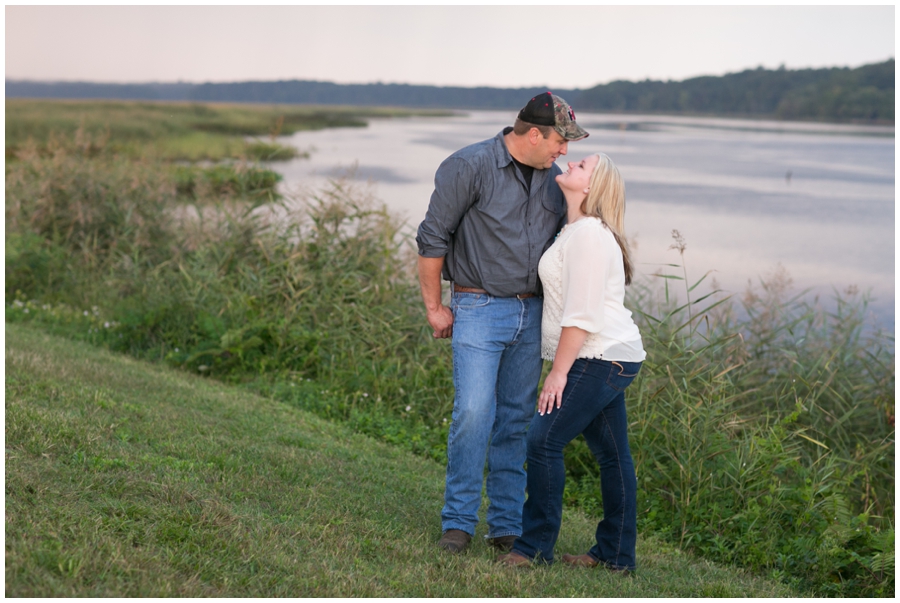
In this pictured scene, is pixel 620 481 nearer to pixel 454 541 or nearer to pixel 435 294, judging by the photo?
pixel 454 541

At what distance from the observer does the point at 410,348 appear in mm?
7215

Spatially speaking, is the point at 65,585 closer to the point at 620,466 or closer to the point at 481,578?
the point at 481,578

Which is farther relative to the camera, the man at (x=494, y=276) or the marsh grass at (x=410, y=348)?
the marsh grass at (x=410, y=348)

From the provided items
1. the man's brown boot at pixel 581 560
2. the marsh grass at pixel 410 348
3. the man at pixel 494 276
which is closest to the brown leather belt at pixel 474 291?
the man at pixel 494 276

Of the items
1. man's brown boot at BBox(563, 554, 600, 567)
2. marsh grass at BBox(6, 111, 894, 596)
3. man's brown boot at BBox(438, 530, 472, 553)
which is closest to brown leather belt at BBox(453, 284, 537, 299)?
man's brown boot at BBox(438, 530, 472, 553)

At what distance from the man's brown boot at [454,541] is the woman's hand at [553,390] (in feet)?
2.50

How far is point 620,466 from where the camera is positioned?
137 inches

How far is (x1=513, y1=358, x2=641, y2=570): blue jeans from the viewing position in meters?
3.33

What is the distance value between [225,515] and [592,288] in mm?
1792

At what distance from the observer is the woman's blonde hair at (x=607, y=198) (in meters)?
3.33

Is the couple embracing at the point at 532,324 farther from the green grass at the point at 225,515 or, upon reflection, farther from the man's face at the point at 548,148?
the green grass at the point at 225,515

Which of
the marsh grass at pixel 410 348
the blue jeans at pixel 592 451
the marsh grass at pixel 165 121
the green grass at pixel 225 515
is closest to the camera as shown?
the green grass at pixel 225 515

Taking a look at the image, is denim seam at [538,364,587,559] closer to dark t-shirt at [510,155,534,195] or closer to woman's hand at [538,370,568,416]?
woman's hand at [538,370,568,416]

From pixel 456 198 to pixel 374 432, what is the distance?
9.60 ft
